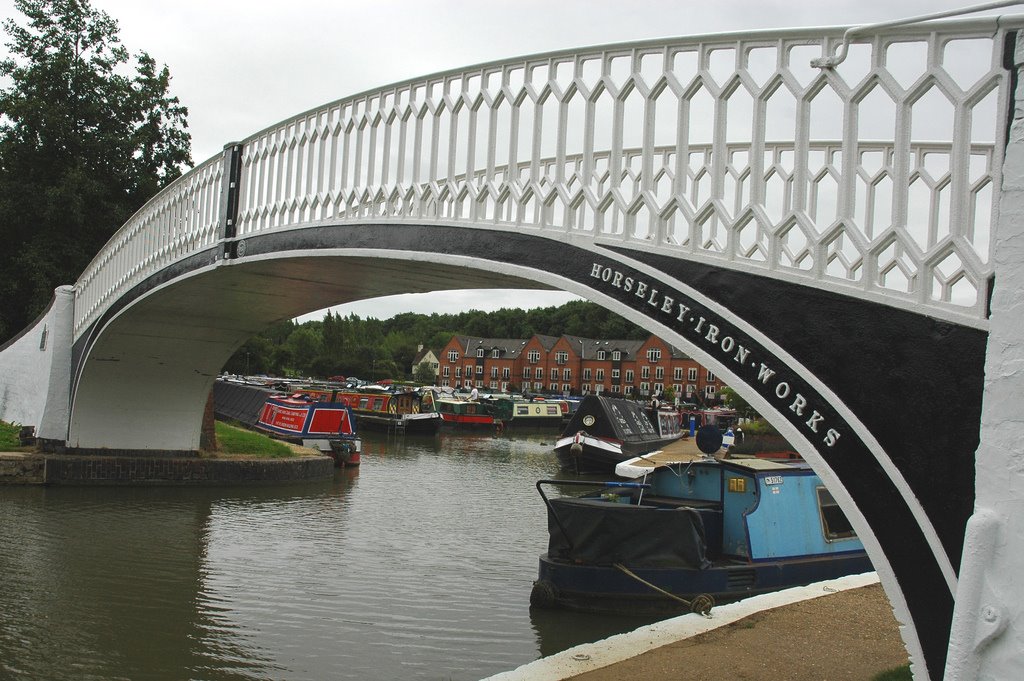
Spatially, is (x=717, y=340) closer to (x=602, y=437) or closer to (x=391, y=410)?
(x=602, y=437)

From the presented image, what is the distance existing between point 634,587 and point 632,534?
2.09ft

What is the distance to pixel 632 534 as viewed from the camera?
11125 millimetres

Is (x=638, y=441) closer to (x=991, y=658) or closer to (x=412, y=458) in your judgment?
(x=412, y=458)

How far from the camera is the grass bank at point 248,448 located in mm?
21250

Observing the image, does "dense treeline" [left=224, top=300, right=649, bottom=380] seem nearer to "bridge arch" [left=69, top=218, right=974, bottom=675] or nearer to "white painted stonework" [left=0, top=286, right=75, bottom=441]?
"white painted stonework" [left=0, top=286, right=75, bottom=441]

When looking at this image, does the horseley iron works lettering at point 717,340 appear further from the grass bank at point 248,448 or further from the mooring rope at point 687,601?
the grass bank at point 248,448

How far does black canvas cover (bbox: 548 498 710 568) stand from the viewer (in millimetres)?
11047

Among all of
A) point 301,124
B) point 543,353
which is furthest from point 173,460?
point 543,353

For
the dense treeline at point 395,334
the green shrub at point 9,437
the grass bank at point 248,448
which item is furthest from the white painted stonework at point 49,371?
the dense treeline at point 395,334

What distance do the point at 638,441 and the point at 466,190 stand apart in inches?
966

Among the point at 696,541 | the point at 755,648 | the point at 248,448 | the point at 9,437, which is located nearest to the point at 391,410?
the point at 248,448

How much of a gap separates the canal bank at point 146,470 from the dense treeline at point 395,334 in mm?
46319

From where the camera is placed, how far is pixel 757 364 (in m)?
5.14

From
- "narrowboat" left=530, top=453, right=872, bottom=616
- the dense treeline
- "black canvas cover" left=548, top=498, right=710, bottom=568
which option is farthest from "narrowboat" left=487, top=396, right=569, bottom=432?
"black canvas cover" left=548, top=498, right=710, bottom=568
